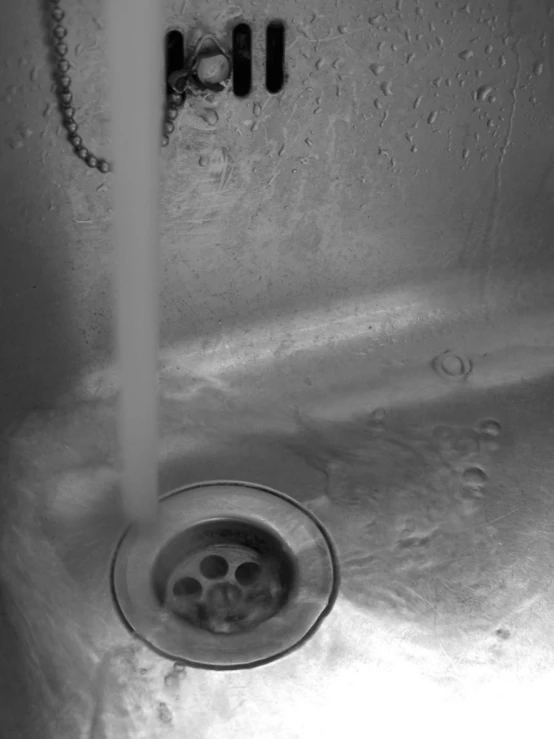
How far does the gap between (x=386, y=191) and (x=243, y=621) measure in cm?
33

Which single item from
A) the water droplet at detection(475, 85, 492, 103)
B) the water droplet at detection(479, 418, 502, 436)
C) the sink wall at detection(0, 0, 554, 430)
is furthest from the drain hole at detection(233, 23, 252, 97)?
the water droplet at detection(479, 418, 502, 436)

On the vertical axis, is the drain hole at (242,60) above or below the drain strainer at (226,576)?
above

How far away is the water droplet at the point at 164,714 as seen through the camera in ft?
1.60

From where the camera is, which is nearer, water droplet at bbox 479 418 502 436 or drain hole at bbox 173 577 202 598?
drain hole at bbox 173 577 202 598

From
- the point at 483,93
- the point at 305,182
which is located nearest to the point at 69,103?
the point at 305,182

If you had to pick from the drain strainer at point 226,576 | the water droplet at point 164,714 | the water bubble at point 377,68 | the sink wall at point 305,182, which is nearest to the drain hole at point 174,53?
the sink wall at point 305,182

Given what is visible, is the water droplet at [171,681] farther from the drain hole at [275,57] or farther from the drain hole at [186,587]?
the drain hole at [275,57]

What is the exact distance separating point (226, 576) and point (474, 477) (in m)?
0.19

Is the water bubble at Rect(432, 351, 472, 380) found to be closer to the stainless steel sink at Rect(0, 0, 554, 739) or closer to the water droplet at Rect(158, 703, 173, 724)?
the stainless steel sink at Rect(0, 0, 554, 739)

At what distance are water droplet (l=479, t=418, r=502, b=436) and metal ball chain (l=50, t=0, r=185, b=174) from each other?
307 millimetres

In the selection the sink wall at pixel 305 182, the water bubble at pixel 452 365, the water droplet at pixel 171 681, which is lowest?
the water droplet at pixel 171 681

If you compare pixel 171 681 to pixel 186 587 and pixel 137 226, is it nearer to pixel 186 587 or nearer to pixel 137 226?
pixel 186 587

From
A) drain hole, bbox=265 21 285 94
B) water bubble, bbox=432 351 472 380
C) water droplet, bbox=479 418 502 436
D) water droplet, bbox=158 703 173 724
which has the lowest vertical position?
water droplet, bbox=158 703 173 724

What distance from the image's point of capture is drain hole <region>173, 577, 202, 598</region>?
564mm
